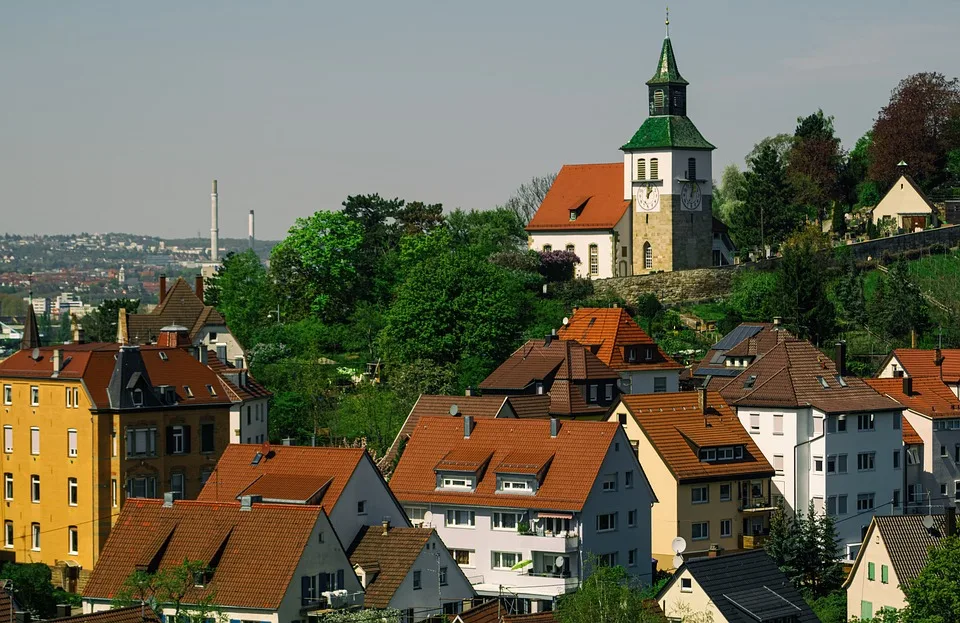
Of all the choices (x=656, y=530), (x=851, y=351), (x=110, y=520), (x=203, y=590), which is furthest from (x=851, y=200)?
(x=203, y=590)

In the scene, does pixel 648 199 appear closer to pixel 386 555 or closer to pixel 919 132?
pixel 919 132

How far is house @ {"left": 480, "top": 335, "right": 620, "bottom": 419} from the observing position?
7844cm

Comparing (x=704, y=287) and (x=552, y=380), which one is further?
(x=704, y=287)

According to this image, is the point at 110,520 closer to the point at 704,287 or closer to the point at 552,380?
the point at 552,380

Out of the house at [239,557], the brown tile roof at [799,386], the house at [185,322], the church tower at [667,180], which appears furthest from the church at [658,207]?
the house at [239,557]

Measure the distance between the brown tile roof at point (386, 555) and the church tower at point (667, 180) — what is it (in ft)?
192

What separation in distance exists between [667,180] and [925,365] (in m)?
30.9

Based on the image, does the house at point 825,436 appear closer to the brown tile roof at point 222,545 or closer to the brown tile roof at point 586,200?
the brown tile roof at point 222,545

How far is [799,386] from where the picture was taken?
75125 mm

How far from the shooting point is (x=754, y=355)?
8769 centimetres

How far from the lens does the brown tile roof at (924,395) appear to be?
8050cm

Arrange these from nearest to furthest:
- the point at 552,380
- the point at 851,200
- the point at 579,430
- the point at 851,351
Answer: the point at 579,430
the point at 552,380
the point at 851,351
the point at 851,200

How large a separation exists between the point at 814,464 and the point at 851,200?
6753 centimetres

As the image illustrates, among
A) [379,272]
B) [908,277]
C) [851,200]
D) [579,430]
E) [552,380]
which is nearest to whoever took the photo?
[579,430]
